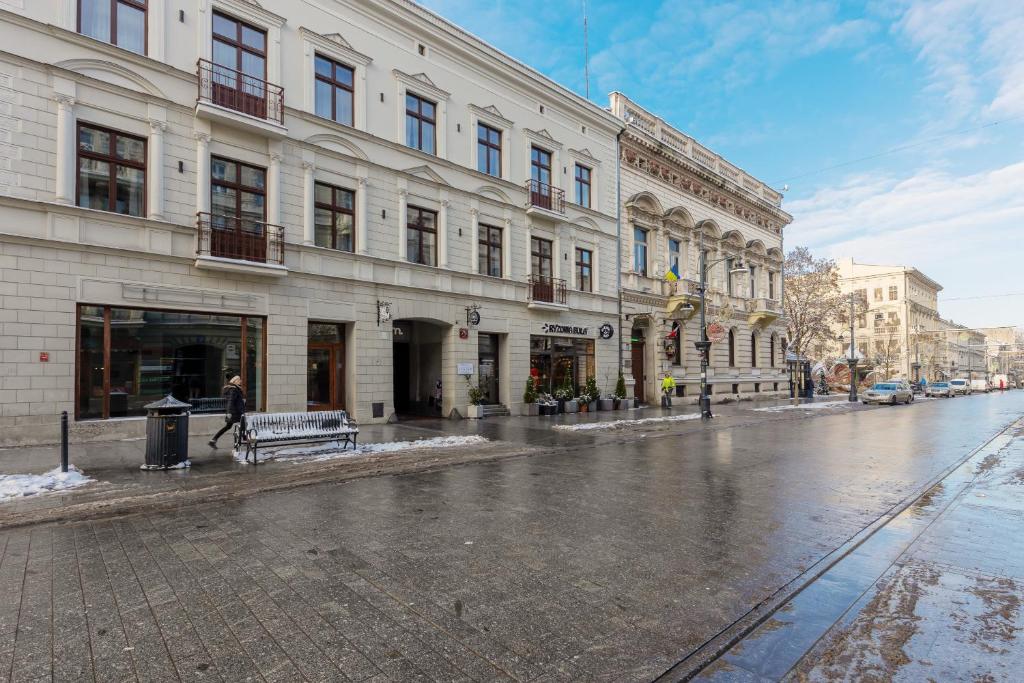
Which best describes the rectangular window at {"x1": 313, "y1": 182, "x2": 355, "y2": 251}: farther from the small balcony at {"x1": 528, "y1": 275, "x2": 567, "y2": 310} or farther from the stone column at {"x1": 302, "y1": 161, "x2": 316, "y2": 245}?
the small balcony at {"x1": 528, "y1": 275, "x2": 567, "y2": 310}

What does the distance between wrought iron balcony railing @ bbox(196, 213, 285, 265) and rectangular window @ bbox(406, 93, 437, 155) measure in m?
6.12

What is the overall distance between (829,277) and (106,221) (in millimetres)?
42292

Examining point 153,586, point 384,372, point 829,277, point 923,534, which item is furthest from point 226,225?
point 829,277

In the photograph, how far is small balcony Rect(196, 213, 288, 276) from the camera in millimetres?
14094

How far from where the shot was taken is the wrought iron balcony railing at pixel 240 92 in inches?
566

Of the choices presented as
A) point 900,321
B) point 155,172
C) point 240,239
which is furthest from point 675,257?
point 900,321

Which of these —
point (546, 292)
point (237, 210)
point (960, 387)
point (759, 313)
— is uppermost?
point (237, 210)

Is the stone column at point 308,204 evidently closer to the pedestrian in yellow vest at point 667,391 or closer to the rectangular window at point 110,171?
the rectangular window at point 110,171

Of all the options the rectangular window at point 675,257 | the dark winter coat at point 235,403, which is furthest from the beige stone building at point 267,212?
the rectangular window at point 675,257

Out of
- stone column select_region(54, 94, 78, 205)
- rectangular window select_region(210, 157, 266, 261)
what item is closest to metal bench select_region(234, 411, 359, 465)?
rectangular window select_region(210, 157, 266, 261)

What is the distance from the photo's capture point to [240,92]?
14875mm

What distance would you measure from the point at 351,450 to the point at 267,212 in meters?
7.75

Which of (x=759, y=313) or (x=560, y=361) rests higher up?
(x=759, y=313)

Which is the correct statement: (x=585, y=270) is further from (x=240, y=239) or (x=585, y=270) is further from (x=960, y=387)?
(x=960, y=387)
